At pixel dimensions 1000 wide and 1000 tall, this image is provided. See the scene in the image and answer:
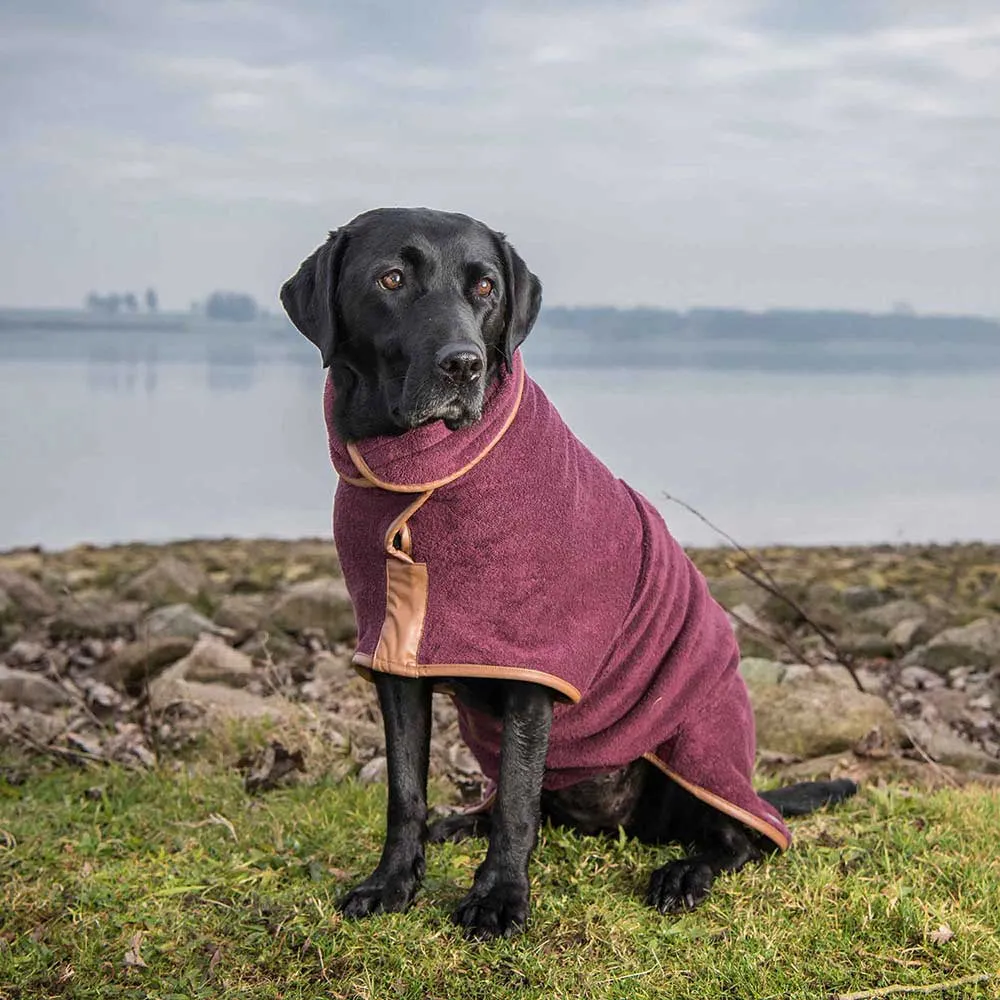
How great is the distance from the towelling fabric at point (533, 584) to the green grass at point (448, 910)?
38cm

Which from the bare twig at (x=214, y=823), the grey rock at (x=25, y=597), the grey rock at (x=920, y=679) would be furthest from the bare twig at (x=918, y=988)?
the grey rock at (x=25, y=597)

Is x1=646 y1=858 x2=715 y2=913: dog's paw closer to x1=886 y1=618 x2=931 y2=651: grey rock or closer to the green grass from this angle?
the green grass

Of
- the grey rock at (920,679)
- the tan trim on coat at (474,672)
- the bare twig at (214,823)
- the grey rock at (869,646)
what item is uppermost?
the tan trim on coat at (474,672)

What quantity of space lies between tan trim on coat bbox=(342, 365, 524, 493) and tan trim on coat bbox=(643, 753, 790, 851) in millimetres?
1285

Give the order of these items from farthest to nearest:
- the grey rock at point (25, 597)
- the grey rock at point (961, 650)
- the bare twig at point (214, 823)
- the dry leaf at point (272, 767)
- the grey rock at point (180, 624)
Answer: the grey rock at point (25, 597), the grey rock at point (180, 624), the grey rock at point (961, 650), the dry leaf at point (272, 767), the bare twig at point (214, 823)

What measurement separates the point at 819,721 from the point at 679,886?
6.81 ft

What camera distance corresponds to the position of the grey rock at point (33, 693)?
22.4 ft

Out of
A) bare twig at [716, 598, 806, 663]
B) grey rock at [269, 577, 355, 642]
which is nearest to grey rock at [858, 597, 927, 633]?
bare twig at [716, 598, 806, 663]

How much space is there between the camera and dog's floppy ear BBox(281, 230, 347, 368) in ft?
12.3

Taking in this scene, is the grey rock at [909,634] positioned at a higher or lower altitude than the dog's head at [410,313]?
lower

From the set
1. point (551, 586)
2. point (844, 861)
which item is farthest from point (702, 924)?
point (551, 586)

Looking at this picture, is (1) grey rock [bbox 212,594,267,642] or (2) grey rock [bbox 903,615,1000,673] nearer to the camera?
(2) grey rock [bbox 903,615,1000,673]

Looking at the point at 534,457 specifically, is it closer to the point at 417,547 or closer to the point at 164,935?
the point at 417,547

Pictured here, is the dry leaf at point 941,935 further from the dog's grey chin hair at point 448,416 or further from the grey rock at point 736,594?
the grey rock at point 736,594
